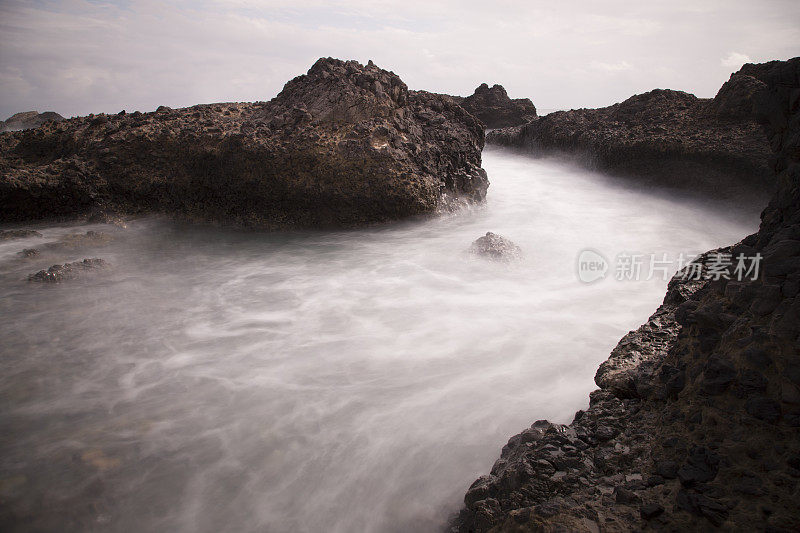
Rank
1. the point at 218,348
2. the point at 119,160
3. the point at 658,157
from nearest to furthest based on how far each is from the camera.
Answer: the point at 218,348 → the point at 119,160 → the point at 658,157

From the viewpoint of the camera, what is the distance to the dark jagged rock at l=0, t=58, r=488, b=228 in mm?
6141

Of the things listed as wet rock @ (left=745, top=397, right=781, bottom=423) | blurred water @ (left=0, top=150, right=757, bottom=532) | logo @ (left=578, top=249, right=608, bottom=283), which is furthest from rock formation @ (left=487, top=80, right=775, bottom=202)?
wet rock @ (left=745, top=397, right=781, bottom=423)

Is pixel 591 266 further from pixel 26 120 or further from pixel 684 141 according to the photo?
pixel 26 120

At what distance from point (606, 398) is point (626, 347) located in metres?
0.48

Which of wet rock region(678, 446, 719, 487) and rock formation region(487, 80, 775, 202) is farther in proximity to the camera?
rock formation region(487, 80, 775, 202)

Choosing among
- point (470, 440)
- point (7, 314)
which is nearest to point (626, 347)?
point (470, 440)

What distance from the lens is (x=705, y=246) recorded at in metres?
6.57

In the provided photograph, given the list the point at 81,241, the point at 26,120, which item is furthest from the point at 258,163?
the point at 26,120

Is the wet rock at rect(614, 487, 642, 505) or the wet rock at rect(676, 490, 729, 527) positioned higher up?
the wet rock at rect(676, 490, 729, 527)

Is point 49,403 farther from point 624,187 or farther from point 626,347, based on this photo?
point 624,187

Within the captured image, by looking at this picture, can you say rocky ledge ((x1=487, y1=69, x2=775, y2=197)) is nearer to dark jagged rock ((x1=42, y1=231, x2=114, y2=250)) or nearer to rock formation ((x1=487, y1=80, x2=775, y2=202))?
rock formation ((x1=487, y1=80, x2=775, y2=202))

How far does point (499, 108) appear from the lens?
1734cm

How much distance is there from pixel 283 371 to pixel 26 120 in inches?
743

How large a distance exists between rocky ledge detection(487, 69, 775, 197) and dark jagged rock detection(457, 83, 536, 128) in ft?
21.4
